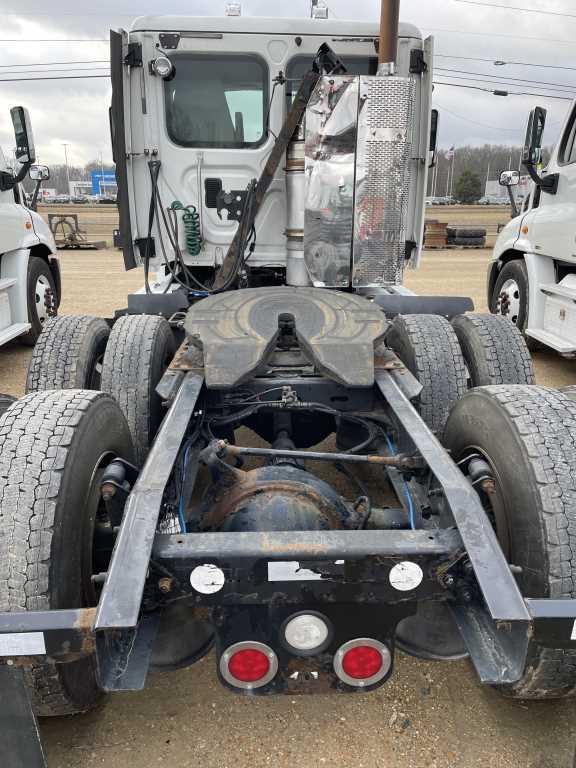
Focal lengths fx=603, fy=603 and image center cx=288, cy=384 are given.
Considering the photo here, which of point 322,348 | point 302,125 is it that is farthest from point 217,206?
point 322,348

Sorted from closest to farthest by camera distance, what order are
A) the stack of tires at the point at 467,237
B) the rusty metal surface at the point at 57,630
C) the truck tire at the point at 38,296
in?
the rusty metal surface at the point at 57,630, the truck tire at the point at 38,296, the stack of tires at the point at 467,237

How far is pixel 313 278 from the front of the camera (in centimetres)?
426

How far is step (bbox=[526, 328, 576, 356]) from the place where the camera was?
5.75 m

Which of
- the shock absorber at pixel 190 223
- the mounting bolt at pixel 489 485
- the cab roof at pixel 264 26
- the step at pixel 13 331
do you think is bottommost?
the step at pixel 13 331

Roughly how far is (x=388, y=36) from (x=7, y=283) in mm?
4647

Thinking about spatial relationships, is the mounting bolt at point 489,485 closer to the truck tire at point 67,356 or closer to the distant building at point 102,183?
the truck tire at point 67,356

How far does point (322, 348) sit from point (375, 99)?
6.04ft

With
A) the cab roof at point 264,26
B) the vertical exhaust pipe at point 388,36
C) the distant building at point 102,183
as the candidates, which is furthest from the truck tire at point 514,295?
the distant building at point 102,183

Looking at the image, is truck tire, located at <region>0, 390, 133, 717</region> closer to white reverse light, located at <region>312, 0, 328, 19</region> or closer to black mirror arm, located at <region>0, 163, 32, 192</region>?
white reverse light, located at <region>312, 0, 328, 19</region>

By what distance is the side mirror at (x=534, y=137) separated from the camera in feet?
19.4

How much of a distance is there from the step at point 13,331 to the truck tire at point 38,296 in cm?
22

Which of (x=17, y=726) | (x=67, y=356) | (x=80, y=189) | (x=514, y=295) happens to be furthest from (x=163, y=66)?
(x=80, y=189)

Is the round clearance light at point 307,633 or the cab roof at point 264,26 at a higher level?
the cab roof at point 264,26

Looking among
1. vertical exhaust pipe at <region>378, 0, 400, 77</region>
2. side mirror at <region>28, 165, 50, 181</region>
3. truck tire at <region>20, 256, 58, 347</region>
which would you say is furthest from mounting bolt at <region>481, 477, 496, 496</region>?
side mirror at <region>28, 165, 50, 181</region>
